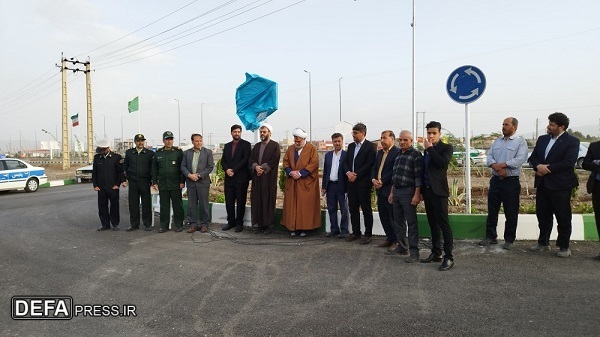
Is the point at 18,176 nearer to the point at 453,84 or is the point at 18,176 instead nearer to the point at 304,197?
the point at 304,197

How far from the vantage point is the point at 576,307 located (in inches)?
152

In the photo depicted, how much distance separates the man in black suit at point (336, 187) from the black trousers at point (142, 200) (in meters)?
3.58

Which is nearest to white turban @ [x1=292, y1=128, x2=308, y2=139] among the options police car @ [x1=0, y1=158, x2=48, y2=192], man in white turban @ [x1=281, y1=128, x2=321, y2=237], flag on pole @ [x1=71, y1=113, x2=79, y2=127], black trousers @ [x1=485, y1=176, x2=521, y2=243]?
man in white turban @ [x1=281, y1=128, x2=321, y2=237]

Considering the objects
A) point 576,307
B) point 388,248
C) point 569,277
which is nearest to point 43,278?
point 388,248

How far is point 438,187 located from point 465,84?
7.96 feet

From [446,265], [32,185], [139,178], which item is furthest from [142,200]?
[32,185]

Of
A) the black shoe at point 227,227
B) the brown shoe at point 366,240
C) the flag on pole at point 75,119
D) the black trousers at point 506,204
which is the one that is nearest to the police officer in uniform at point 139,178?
the black shoe at point 227,227

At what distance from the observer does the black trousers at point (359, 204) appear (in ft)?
21.9

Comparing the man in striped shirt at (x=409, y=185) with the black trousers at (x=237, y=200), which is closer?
the man in striped shirt at (x=409, y=185)

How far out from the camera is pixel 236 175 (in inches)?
305

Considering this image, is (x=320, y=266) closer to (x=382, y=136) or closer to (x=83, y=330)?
(x=382, y=136)

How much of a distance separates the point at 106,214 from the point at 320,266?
4982mm

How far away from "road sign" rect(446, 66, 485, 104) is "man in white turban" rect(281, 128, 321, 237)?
2.51m

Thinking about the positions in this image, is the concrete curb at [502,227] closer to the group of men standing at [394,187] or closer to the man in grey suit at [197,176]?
the group of men standing at [394,187]
